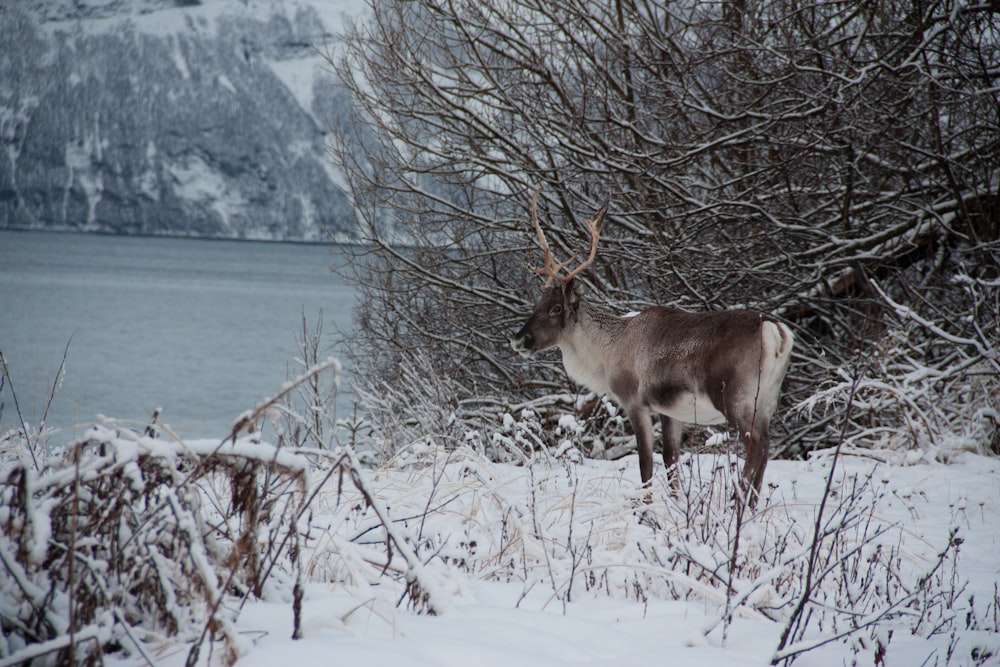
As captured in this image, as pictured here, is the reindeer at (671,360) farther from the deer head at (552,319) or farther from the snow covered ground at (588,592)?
the snow covered ground at (588,592)

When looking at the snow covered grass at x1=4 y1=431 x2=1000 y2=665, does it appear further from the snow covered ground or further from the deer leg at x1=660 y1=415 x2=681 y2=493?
the deer leg at x1=660 y1=415 x2=681 y2=493

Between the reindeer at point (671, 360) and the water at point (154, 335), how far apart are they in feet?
7.25

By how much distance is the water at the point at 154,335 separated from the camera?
21172 millimetres

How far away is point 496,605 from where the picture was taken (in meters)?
3.13

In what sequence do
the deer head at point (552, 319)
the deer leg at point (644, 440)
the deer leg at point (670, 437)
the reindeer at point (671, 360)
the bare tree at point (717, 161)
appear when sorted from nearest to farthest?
the reindeer at point (671, 360) → the deer leg at point (644, 440) → the deer leg at point (670, 437) → the deer head at point (552, 319) → the bare tree at point (717, 161)

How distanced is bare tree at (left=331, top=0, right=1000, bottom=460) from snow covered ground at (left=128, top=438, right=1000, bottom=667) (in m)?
4.67

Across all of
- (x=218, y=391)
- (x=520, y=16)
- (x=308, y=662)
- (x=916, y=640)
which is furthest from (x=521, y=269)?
(x=218, y=391)

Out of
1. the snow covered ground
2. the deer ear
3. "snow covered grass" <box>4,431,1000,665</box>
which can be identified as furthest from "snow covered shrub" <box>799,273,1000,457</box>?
"snow covered grass" <box>4,431,1000,665</box>

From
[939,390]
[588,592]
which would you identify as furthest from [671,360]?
[939,390]

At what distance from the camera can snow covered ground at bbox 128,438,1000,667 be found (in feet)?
8.36

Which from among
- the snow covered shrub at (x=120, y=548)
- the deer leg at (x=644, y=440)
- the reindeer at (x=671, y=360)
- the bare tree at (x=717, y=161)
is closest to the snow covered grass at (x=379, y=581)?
the snow covered shrub at (x=120, y=548)

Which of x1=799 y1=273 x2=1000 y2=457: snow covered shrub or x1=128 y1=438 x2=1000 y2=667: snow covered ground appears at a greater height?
x1=799 y1=273 x2=1000 y2=457: snow covered shrub

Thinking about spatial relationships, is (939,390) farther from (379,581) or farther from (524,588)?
(379,581)

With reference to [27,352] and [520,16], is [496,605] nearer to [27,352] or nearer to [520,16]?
[520,16]
